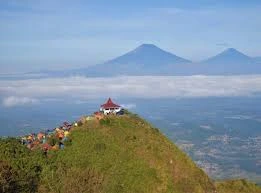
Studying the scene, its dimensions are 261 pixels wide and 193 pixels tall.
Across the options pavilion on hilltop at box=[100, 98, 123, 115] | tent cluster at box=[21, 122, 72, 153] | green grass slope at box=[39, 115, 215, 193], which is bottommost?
green grass slope at box=[39, 115, 215, 193]

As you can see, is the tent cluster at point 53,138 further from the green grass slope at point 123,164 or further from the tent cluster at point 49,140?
the green grass slope at point 123,164

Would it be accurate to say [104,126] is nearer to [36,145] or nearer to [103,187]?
[36,145]

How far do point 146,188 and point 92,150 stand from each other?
7770 mm

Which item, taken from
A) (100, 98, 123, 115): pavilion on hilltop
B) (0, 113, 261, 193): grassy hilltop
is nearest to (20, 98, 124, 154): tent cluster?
(0, 113, 261, 193): grassy hilltop

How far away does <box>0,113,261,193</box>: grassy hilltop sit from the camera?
A: 46.3 m

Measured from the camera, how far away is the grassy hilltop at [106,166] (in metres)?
46.3

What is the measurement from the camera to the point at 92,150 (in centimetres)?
5322

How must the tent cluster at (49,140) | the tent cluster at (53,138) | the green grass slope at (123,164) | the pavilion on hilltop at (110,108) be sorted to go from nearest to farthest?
the green grass slope at (123,164) → the tent cluster at (49,140) → the tent cluster at (53,138) → the pavilion on hilltop at (110,108)

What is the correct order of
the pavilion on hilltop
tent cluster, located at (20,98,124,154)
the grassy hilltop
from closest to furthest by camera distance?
the grassy hilltop → tent cluster, located at (20,98,124,154) → the pavilion on hilltop

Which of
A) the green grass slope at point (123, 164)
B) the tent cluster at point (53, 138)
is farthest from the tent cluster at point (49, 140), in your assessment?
the green grass slope at point (123, 164)

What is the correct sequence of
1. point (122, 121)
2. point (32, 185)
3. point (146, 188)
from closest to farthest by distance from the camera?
point (32, 185) → point (146, 188) → point (122, 121)

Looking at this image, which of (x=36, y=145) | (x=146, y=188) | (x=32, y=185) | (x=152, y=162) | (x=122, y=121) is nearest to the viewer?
(x=32, y=185)

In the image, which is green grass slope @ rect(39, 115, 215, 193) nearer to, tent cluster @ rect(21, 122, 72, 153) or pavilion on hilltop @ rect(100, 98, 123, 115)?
tent cluster @ rect(21, 122, 72, 153)

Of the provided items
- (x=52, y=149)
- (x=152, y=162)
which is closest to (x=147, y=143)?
(x=152, y=162)
